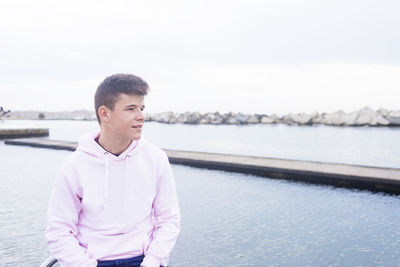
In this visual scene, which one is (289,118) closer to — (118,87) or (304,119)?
(304,119)

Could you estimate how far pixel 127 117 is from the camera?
192cm

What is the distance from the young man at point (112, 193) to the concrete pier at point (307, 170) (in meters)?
7.03

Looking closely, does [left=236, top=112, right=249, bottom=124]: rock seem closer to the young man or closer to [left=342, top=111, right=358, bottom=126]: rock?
[left=342, top=111, right=358, bottom=126]: rock

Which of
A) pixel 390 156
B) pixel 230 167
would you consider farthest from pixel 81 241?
pixel 390 156

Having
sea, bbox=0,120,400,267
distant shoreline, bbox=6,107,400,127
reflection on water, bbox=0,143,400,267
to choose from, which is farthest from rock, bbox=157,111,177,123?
reflection on water, bbox=0,143,400,267

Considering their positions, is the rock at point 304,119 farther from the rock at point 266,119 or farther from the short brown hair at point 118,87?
the short brown hair at point 118,87

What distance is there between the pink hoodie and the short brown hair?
0.78 ft

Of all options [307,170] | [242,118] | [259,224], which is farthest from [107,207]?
[242,118]

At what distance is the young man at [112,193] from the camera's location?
6.17 feet

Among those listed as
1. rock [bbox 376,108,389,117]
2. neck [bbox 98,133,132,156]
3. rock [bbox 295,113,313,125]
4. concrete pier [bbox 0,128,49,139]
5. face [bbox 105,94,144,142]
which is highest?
rock [bbox 376,108,389,117]

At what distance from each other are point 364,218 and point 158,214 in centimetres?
514

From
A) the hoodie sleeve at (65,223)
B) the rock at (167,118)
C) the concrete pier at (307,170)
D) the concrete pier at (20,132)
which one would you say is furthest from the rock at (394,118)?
the hoodie sleeve at (65,223)

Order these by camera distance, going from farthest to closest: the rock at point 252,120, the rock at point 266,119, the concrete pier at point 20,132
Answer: the rock at point 252,120 < the rock at point 266,119 < the concrete pier at point 20,132

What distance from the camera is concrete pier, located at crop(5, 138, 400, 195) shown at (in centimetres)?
794
